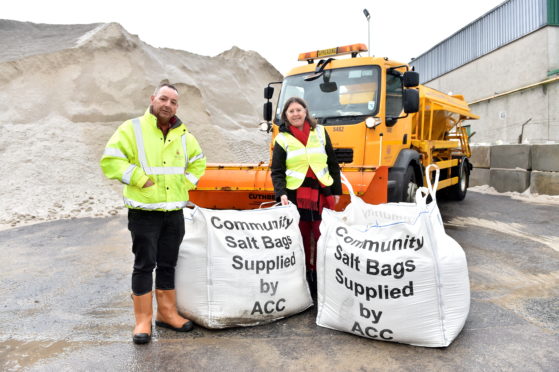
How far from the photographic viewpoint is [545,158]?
10.2m

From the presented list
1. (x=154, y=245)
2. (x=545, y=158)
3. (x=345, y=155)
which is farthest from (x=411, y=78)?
(x=545, y=158)

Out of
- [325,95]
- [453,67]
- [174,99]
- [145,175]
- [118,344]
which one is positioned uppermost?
[453,67]

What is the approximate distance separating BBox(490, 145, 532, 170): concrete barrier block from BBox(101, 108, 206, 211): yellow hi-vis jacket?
10.3m

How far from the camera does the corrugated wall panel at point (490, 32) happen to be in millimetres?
19156

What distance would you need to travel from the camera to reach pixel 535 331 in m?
3.05

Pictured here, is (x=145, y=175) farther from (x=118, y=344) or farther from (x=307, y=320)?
(x=307, y=320)

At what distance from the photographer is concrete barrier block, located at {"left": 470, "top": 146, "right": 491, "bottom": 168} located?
1233 cm

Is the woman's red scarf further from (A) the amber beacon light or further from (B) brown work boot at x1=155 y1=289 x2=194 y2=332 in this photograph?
(A) the amber beacon light

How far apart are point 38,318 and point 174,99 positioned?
2110mm

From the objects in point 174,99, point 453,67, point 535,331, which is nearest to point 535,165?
point 535,331

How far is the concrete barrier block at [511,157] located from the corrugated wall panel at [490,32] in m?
10.8

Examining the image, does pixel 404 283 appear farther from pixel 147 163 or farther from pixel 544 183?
pixel 544 183

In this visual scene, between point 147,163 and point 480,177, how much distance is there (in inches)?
469

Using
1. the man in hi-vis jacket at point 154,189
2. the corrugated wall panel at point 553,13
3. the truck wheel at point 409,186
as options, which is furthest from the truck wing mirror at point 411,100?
the corrugated wall panel at point 553,13
